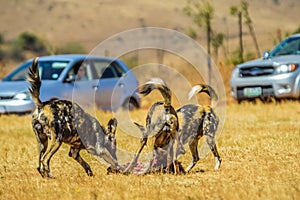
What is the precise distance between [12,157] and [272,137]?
421 centimetres

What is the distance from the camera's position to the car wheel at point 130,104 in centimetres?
1897

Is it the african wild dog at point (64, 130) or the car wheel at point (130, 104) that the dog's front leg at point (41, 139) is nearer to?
the african wild dog at point (64, 130)

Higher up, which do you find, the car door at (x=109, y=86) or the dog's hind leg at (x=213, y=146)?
the car door at (x=109, y=86)

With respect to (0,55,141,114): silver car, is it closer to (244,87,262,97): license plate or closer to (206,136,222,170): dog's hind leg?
(244,87,262,97): license plate

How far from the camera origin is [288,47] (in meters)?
19.7

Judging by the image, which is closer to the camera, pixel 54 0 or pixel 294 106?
pixel 294 106

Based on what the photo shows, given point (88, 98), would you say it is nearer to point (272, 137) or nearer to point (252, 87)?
point (252, 87)

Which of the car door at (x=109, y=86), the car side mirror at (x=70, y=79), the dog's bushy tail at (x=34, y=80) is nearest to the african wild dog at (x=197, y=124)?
the dog's bushy tail at (x=34, y=80)

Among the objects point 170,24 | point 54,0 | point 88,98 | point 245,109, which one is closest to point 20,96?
point 88,98

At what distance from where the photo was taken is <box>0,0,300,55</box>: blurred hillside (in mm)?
69875

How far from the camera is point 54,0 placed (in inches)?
3285

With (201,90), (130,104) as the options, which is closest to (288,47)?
(130,104)

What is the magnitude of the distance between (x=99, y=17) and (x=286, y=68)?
59.1 meters

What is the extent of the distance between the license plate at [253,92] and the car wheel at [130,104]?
9.14 feet
